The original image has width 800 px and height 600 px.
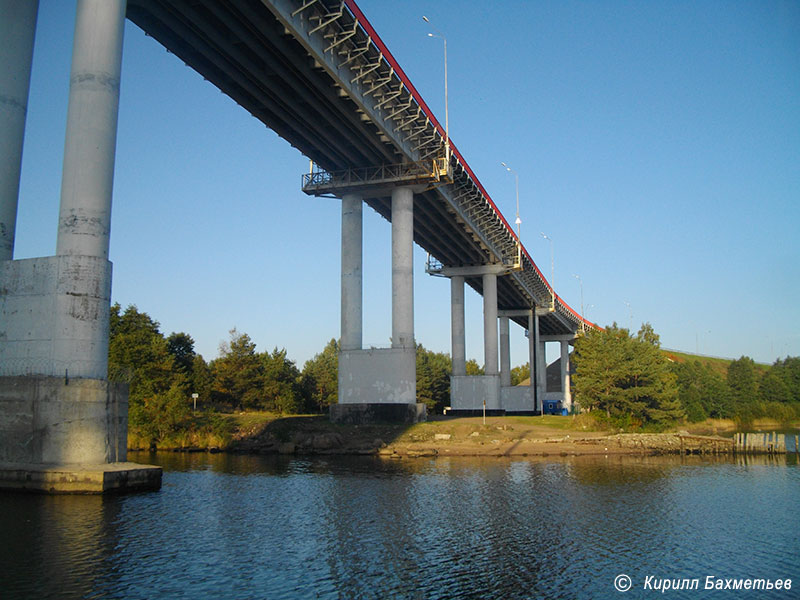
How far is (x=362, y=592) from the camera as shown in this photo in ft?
48.0

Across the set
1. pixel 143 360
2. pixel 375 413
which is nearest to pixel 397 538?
pixel 375 413

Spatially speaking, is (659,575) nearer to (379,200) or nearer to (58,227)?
(58,227)

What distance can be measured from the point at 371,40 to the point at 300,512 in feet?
98.4

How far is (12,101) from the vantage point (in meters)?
29.5

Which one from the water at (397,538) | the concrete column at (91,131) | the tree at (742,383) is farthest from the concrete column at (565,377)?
the concrete column at (91,131)

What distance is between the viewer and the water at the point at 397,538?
15.2 metres

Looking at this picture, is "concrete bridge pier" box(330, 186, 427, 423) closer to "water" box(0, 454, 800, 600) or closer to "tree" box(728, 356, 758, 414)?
"water" box(0, 454, 800, 600)

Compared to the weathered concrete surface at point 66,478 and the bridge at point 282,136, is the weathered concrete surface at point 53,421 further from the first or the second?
the weathered concrete surface at point 66,478

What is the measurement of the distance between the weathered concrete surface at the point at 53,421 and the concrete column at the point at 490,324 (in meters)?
60.9

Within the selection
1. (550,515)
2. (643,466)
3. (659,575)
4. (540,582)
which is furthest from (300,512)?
(643,466)

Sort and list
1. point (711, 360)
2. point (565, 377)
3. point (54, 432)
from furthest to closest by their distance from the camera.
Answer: point (711, 360) → point (565, 377) → point (54, 432)

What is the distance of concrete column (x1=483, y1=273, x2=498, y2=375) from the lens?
8331 cm

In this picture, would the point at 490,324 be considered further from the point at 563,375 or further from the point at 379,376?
the point at 563,375

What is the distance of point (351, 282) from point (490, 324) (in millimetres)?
33045
